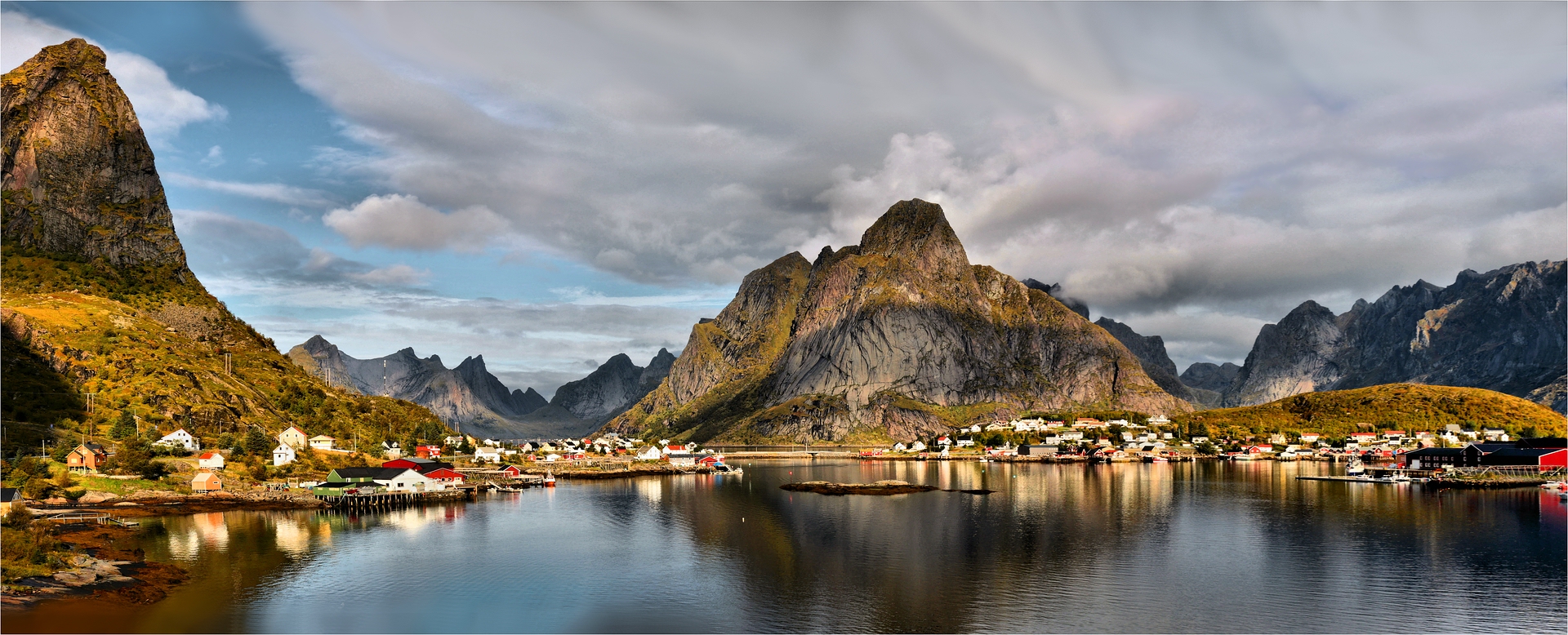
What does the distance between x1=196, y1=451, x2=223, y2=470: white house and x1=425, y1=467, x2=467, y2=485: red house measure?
27766 millimetres

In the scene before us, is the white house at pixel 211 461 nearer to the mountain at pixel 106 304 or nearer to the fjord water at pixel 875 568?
the mountain at pixel 106 304

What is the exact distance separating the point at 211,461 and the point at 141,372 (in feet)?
91.1

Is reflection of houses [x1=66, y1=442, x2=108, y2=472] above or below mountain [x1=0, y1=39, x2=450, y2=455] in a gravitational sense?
below

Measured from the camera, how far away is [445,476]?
456ft

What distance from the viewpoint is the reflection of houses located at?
10431cm

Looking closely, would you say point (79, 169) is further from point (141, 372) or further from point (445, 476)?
point (445, 476)

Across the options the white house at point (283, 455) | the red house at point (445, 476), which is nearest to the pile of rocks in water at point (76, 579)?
the white house at point (283, 455)

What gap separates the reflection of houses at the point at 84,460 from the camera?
104312mm

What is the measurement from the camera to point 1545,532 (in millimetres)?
83500

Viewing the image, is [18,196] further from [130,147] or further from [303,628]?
[303,628]

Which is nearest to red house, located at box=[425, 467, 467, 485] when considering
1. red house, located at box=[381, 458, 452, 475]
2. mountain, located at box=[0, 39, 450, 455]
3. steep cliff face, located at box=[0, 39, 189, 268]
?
red house, located at box=[381, 458, 452, 475]

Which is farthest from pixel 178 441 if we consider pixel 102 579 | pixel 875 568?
pixel 875 568

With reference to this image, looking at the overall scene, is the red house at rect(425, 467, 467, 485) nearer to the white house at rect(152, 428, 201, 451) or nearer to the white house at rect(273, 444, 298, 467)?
the white house at rect(273, 444, 298, 467)

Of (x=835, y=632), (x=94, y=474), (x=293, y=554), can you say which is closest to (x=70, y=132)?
(x=94, y=474)
